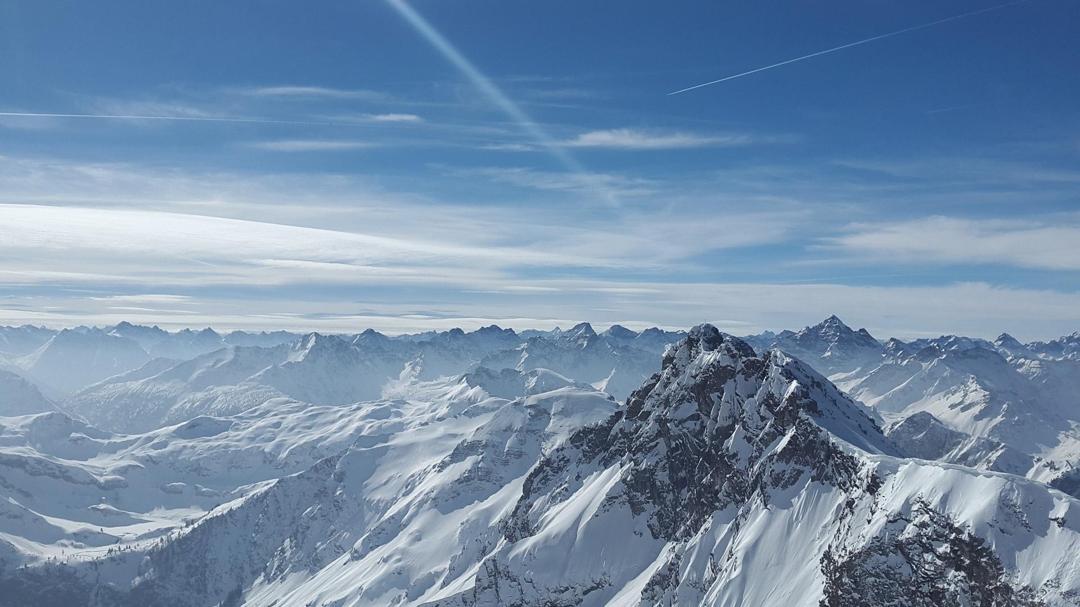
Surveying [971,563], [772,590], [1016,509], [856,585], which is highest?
[1016,509]

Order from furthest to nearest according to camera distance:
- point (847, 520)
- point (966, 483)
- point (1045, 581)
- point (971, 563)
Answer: point (847, 520), point (966, 483), point (971, 563), point (1045, 581)

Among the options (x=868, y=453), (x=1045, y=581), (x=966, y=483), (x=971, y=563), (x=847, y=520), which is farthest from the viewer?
(x=868, y=453)

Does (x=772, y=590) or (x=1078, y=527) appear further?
(x=772, y=590)

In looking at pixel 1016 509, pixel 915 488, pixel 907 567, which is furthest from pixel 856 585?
pixel 1016 509

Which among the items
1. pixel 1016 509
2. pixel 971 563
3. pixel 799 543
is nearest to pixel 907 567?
pixel 971 563

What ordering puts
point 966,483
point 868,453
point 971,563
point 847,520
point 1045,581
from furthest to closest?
1. point 868,453
2. point 847,520
3. point 966,483
4. point 971,563
5. point 1045,581

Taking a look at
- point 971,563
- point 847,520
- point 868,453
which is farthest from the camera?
point 868,453

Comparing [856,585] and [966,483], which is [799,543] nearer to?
[856,585]

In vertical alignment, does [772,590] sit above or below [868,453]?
below

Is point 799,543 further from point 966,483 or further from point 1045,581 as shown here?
point 1045,581

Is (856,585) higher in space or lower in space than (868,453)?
lower
